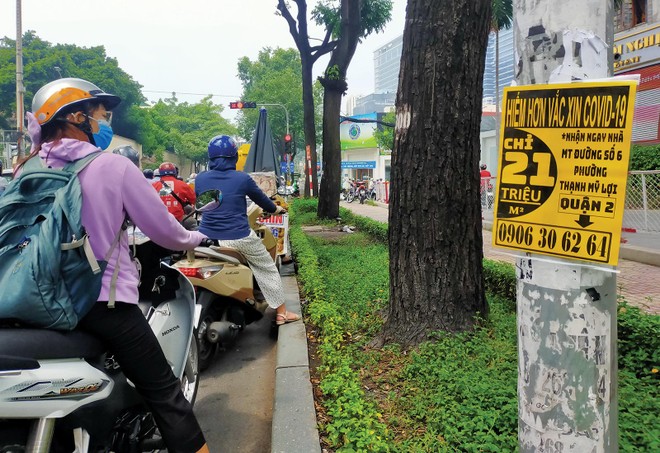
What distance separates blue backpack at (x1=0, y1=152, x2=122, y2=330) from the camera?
1.62 metres

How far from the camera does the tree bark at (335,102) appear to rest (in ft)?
41.8

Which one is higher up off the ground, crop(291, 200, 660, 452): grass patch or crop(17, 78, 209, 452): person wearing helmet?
crop(17, 78, 209, 452): person wearing helmet

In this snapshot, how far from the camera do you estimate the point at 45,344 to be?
1671mm

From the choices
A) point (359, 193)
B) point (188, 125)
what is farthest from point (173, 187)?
point (188, 125)

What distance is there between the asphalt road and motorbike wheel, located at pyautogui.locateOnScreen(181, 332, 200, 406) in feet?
1.05

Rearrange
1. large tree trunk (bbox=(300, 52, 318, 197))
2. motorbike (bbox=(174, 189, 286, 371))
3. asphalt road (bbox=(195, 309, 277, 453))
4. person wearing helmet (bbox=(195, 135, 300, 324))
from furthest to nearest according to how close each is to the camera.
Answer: large tree trunk (bbox=(300, 52, 318, 197)), person wearing helmet (bbox=(195, 135, 300, 324)), motorbike (bbox=(174, 189, 286, 371)), asphalt road (bbox=(195, 309, 277, 453))

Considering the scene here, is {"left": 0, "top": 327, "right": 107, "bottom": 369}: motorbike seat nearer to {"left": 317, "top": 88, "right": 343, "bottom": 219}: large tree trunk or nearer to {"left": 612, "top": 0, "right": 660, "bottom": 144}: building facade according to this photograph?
{"left": 317, "top": 88, "right": 343, "bottom": 219}: large tree trunk

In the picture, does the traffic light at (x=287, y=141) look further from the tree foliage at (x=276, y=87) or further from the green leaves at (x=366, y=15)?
the tree foliage at (x=276, y=87)

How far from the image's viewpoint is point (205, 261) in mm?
3756

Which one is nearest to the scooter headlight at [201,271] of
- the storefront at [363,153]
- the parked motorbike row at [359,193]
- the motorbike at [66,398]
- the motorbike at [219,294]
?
the motorbike at [219,294]

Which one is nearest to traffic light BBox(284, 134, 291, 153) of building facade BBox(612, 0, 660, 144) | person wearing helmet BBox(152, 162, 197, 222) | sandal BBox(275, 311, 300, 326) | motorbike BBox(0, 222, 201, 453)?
building facade BBox(612, 0, 660, 144)

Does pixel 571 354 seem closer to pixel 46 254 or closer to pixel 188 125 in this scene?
pixel 46 254

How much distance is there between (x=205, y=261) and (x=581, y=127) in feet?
9.66

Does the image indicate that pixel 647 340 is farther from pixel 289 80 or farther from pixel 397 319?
pixel 289 80
